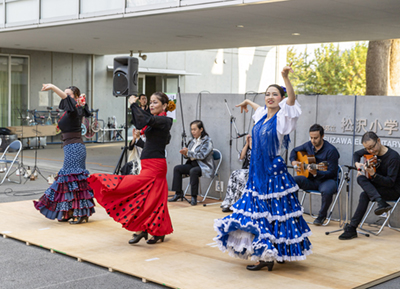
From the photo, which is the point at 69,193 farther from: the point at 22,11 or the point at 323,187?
the point at 22,11

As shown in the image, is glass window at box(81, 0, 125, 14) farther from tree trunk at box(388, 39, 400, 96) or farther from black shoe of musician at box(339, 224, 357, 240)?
tree trunk at box(388, 39, 400, 96)

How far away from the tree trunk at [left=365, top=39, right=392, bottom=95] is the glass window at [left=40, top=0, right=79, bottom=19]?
10553mm

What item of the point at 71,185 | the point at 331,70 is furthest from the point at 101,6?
the point at 331,70

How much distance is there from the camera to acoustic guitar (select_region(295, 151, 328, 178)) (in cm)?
680

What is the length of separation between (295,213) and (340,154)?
9.26 ft

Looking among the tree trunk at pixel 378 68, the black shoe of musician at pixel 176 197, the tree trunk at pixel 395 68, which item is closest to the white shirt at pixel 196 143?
the black shoe of musician at pixel 176 197

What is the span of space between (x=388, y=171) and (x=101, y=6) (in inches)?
326

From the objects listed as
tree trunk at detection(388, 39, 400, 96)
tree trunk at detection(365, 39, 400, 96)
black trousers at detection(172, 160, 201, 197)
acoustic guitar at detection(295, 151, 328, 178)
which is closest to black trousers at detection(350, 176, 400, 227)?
acoustic guitar at detection(295, 151, 328, 178)

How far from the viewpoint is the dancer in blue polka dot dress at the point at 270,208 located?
4520mm

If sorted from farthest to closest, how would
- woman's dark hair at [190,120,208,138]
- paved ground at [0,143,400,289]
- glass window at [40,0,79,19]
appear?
glass window at [40,0,79,19] → woman's dark hair at [190,120,208,138] → paved ground at [0,143,400,289]

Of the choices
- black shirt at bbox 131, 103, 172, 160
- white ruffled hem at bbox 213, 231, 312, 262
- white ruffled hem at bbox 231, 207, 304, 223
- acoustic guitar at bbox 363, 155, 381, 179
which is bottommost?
white ruffled hem at bbox 213, 231, 312, 262

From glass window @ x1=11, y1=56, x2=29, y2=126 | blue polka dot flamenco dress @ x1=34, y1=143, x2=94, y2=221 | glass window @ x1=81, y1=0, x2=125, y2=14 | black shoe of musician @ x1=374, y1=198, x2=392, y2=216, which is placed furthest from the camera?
glass window @ x1=11, y1=56, x2=29, y2=126

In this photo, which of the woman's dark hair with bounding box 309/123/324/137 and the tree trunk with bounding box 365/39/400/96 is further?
the tree trunk with bounding box 365/39/400/96

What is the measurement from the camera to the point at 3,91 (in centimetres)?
1831
